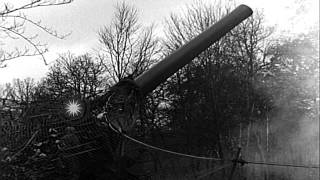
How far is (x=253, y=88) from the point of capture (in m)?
21.5

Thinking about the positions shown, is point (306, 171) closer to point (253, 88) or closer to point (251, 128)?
point (251, 128)

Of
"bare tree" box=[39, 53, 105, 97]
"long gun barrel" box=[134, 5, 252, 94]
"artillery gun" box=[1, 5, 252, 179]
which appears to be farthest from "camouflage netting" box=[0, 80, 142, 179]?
"bare tree" box=[39, 53, 105, 97]

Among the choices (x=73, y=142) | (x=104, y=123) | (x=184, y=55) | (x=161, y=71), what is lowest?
(x=73, y=142)

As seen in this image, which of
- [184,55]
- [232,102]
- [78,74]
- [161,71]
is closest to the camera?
[161,71]

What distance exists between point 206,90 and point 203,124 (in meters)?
1.46

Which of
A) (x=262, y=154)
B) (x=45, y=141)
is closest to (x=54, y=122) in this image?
(x=45, y=141)

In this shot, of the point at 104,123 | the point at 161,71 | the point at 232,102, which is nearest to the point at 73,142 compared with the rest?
the point at 104,123

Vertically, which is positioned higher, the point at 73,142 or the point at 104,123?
the point at 104,123

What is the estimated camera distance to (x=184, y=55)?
6672 mm

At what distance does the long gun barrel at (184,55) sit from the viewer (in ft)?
19.8

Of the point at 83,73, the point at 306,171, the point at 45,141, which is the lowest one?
the point at 306,171

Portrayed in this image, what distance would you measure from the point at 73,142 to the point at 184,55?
2.40m

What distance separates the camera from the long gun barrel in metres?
6.04

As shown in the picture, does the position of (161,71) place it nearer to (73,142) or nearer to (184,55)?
(184,55)
